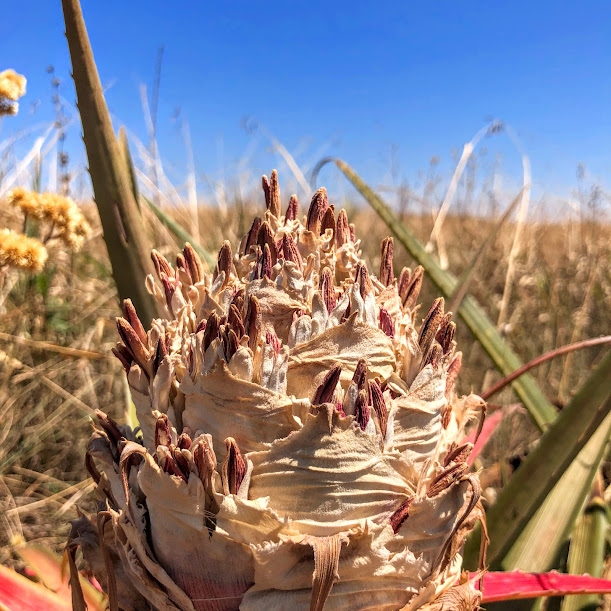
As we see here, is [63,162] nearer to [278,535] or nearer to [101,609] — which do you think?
[101,609]

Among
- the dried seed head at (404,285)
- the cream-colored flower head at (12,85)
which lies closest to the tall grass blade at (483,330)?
the dried seed head at (404,285)

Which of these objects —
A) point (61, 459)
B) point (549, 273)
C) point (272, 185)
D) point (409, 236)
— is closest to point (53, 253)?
point (61, 459)

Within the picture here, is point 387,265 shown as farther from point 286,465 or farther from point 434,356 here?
point 286,465

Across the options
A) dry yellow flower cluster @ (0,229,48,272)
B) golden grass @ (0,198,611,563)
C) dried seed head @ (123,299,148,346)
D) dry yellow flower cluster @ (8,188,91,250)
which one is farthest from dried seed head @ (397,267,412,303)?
dry yellow flower cluster @ (8,188,91,250)

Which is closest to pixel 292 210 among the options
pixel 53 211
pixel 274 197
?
pixel 274 197

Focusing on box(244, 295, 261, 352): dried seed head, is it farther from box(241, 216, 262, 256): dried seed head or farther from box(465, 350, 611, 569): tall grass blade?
box(465, 350, 611, 569): tall grass blade

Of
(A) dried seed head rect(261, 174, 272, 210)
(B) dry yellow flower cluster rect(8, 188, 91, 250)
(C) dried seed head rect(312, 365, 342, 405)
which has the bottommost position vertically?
(C) dried seed head rect(312, 365, 342, 405)
